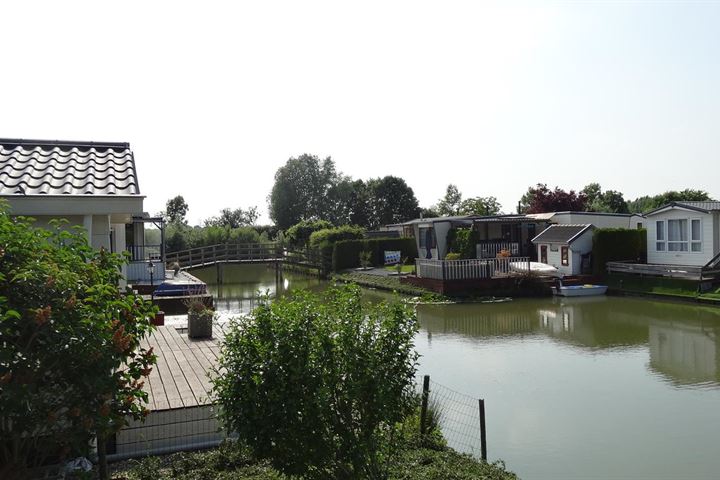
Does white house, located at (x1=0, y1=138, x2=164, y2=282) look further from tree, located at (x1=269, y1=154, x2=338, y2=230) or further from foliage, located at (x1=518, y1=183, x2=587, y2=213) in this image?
tree, located at (x1=269, y1=154, x2=338, y2=230)

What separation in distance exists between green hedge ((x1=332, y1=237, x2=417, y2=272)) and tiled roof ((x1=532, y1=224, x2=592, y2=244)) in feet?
36.4

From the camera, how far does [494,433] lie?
8.24 meters

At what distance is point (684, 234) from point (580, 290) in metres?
4.73

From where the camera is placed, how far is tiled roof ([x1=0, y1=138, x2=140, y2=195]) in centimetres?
589

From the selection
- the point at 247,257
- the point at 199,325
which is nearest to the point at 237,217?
the point at 247,257

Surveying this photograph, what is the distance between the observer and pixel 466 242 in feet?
96.7

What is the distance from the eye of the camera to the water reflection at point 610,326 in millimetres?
12922

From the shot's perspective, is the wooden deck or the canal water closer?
the wooden deck

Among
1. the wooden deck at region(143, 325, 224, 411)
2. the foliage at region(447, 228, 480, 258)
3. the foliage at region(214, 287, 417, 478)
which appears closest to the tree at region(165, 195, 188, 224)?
the foliage at region(447, 228, 480, 258)

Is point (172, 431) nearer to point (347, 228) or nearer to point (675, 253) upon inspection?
point (675, 253)

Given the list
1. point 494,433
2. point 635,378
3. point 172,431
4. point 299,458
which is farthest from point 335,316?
point 635,378

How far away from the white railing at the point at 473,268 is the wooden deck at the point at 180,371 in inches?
554

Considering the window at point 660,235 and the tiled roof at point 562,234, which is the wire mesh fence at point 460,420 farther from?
the window at point 660,235

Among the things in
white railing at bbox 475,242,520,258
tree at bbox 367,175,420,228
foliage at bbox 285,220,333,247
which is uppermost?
tree at bbox 367,175,420,228
